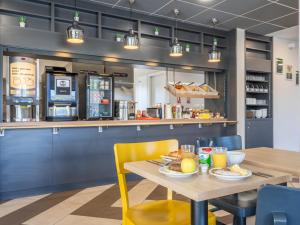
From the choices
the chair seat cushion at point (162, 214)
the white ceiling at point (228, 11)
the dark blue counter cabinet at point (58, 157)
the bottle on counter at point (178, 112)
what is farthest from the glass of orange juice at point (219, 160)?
the bottle on counter at point (178, 112)

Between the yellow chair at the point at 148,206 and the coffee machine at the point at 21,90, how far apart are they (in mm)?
2169

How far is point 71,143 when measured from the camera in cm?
357

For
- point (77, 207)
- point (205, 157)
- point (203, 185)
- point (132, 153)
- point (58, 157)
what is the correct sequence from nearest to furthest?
point (203, 185)
point (205, 157)
point (132, 153)
point (77, 207)
point (58, 157)

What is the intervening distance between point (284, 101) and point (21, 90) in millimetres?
5475

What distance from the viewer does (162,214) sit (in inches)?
63.8

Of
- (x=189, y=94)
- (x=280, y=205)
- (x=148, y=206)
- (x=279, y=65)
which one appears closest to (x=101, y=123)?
(x=189, y=94)

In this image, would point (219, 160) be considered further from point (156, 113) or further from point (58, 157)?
point (156, 113)

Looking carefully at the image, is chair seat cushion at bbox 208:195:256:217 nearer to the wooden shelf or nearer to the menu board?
the menu board

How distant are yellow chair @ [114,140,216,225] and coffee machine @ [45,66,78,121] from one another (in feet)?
6.70

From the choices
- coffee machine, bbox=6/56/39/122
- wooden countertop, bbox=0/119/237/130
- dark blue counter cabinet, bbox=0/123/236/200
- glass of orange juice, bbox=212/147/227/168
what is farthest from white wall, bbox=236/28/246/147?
glass of orange juice, bbox=212/147/227/168

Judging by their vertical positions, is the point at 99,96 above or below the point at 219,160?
above

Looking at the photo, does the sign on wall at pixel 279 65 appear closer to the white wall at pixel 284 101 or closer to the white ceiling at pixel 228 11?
the white wall at pixel 284 101

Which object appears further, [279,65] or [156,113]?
[279,65]

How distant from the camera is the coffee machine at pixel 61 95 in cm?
358
